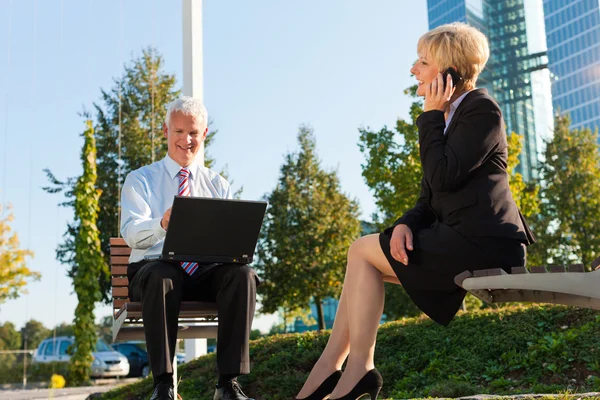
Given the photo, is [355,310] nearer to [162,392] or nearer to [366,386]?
[366,386]

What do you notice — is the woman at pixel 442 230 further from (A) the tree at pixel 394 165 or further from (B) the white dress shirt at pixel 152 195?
(A) the tree at pixel 394 165

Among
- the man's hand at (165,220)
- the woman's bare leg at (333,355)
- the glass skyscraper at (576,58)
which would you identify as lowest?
the woman's bare leg at (333,355)

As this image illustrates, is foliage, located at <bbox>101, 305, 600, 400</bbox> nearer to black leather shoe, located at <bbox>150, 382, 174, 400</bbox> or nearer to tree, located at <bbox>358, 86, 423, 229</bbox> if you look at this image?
black leather shoe, located at <bbox>150, 382, 174, 400</bbox>

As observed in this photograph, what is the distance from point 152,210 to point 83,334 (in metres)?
12.2

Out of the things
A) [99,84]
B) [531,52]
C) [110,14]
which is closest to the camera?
[110,14]

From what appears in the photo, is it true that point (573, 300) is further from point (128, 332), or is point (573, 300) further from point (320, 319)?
point (320, 319)

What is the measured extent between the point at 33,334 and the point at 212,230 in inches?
628

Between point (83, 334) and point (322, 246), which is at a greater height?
point (322, 246)

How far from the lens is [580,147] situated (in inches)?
A: 1055

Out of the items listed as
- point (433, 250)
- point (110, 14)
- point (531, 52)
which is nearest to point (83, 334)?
point (110, 14)

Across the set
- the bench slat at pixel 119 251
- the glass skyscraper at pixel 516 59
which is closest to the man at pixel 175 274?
the bench slat at pixel 119 251

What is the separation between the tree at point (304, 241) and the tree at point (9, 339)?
9.02m

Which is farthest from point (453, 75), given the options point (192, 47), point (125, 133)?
point (125, 133)

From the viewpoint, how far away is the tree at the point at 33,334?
658 inches
